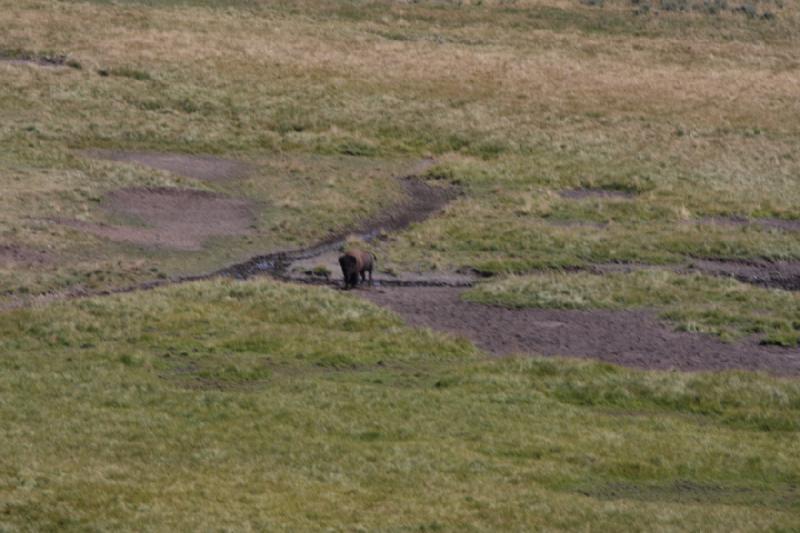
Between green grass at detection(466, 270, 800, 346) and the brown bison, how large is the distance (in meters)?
2.55

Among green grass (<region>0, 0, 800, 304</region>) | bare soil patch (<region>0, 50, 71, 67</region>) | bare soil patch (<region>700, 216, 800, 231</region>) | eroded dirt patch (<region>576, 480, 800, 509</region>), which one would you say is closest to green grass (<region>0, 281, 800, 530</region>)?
eroded dirt patch (<region>576, 480, 800, 509</region>)

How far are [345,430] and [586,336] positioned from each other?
953cm

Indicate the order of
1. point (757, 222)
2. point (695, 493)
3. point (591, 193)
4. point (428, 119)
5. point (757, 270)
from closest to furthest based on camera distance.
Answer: point (695, 493) → point (757, 270) → point (757, 222) → point (591, 193) → point (428, 119)

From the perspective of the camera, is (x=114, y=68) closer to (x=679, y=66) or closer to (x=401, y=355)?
(x=679, y=66)

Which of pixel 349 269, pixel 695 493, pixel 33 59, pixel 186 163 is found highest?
pixel 695 493

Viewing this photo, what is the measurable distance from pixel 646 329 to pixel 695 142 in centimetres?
2720

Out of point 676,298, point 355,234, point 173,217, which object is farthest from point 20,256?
point 676,298

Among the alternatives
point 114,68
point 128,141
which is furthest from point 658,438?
point 114,68

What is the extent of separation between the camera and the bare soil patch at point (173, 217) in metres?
39.3

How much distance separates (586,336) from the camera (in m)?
31.8

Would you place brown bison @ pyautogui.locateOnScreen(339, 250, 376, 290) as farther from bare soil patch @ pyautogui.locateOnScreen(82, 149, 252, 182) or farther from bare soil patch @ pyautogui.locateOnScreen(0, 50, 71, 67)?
bare soil patch @ pyautogui.locateOnScreen(0, 50, 71, 67)

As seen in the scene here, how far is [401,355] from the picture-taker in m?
29.5

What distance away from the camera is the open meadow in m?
21.3

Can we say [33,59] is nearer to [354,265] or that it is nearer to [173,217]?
[173,217]
